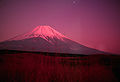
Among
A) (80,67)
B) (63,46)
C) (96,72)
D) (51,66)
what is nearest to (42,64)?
(51,66)

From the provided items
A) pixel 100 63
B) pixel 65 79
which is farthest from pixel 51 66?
pixel 100 63

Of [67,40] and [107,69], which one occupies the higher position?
[67,40]

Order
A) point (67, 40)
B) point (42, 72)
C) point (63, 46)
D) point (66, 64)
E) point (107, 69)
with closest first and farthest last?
point (42, 72), point (107, 69), point (66, 64), point (63, 46), point (67, 40)

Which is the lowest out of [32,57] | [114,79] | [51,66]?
[114,79]

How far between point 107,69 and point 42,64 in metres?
1.35

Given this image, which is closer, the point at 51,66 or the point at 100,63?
the point at 51,66

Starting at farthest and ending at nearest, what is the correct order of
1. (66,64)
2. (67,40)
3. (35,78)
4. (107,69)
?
(67,40), (66,64), (107,69), (35,78)

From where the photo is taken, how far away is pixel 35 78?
1.26 metres

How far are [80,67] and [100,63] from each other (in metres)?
0.51

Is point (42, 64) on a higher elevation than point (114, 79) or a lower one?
higher

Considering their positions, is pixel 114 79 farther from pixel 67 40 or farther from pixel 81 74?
pixel 67 40

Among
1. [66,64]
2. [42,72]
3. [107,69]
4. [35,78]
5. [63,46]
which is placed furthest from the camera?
[63,46]

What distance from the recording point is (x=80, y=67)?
66.6 inches

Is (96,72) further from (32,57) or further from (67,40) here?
(67,40)
